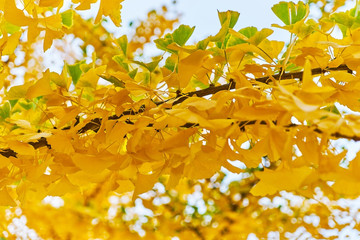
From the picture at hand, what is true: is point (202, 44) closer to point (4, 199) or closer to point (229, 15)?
point (229, 15)

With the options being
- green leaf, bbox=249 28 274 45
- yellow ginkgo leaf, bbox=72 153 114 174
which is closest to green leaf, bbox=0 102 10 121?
yellow ginkgo leaf, bbox=72 153 114 174

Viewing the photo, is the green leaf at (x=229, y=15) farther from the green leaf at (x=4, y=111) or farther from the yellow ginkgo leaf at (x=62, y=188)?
the green leaf at (x=4, y=111)

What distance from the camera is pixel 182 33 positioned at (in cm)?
63

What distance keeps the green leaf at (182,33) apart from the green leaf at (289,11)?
0.13 m

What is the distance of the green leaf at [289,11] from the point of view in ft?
2.04

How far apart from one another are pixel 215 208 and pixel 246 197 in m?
0.18

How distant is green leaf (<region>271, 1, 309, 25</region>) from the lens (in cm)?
62

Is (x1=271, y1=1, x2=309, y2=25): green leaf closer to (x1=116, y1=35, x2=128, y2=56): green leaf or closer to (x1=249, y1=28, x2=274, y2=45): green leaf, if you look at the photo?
(x1=249, y1=28, x2=274, y2=45): green leaf

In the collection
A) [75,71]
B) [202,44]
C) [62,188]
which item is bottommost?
[62,188]

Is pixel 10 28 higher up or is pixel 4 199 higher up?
pixel 10 28

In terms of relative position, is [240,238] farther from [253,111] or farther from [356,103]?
[253,111]

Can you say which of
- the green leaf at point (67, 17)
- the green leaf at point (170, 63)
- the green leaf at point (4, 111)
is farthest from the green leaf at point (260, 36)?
the green leaf at point (4, 111)

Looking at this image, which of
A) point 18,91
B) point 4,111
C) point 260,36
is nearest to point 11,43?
point 18,91

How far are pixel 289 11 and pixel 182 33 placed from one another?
16cm
